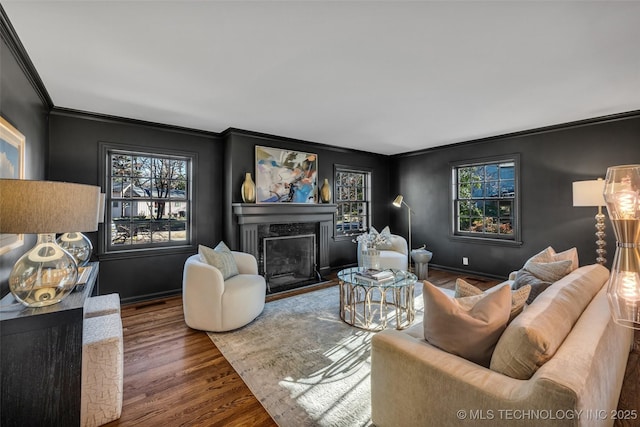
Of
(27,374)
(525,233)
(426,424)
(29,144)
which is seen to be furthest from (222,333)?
(525,233)

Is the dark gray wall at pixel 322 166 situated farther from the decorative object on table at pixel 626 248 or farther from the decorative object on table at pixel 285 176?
the decorative object on table at pixel 626 248

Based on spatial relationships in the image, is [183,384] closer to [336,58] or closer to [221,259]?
[221,259]

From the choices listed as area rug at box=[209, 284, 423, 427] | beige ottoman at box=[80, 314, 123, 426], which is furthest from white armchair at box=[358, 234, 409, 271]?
beige ottoman at box=[80, 314, 123, 426]

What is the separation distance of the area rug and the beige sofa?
422mm

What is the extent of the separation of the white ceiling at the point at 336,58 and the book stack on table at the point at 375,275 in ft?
6.28

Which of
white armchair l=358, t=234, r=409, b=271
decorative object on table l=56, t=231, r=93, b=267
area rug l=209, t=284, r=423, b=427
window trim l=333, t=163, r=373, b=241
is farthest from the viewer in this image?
window trim l=333, t=163, r=373, b=241

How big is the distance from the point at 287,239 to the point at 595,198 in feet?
13.5

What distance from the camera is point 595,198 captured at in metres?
3.38

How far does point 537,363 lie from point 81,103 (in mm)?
4464

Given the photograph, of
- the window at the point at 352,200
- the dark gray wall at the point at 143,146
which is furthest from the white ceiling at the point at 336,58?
the window at the point at 352,200

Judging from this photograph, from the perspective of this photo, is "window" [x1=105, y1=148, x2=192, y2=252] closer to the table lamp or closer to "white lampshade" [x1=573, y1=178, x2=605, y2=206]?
the table lamp


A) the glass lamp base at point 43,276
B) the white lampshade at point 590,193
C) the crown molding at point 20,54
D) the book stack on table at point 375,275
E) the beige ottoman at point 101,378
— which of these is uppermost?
the crown molding at point 20,54

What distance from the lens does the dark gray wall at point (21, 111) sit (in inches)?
74.4

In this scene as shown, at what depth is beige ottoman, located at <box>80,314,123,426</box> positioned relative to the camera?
1666mm
